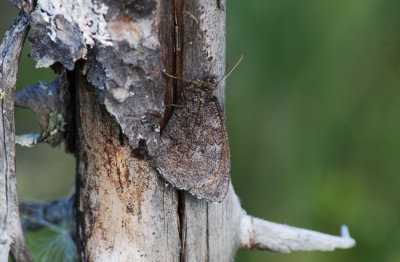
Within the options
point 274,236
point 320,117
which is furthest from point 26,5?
point 320,117

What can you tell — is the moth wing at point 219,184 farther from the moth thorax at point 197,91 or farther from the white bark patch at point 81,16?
the white bark patch at point 81,16

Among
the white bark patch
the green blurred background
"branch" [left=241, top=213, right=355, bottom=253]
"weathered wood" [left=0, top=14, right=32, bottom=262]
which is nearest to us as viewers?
the white bark patch

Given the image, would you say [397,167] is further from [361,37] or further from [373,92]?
[361,37]

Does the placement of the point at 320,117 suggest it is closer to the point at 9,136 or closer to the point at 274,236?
the point at 274,236

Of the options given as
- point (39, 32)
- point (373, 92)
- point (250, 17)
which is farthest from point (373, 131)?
point (39, 32)

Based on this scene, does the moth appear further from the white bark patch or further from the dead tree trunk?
the white bark patch

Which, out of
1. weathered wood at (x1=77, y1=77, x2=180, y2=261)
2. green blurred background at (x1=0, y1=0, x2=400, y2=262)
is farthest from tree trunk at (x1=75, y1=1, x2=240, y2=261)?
green blurred background at (x1=0, y1=0, x2=400, y2=262)
